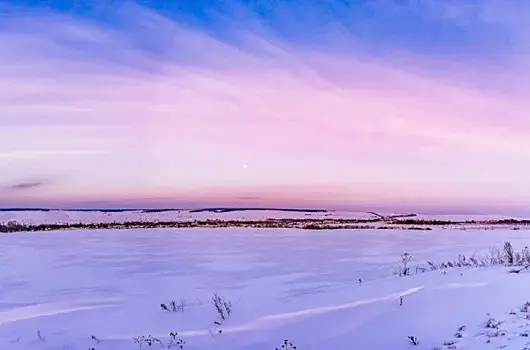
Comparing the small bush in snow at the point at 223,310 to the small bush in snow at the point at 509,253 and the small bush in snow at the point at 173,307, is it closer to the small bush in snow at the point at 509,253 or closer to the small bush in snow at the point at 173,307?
the small bush in snow at the point at 173,307

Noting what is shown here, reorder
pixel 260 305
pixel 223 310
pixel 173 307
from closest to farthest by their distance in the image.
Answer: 1. pixel 223 310
2. pixel 173 307
3. pixel 260 305

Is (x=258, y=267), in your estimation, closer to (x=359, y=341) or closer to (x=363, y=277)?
(x=363, y=277)

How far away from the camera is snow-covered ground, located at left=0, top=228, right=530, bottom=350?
7910 mm

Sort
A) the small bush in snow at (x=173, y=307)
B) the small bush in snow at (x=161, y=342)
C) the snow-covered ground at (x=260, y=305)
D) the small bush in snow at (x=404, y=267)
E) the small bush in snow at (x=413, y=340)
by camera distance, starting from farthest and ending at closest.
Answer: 1. the small bush in snow at (x=404, y=267)
2. the small bush in snow at (x=173, y=307)
3. the small bush in snow at (x=161, y=342)
4. the snow-covered ground at (x=260, y=305)
5. the small bush in snow at (x=413, y=340)

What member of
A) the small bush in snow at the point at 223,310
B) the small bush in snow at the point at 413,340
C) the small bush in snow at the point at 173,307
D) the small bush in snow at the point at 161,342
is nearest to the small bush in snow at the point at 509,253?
the small bush in snow at the point at 413,340

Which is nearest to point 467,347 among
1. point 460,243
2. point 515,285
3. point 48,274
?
A: point 515,285

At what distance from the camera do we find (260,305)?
10.9 m

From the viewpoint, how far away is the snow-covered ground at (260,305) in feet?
26.0

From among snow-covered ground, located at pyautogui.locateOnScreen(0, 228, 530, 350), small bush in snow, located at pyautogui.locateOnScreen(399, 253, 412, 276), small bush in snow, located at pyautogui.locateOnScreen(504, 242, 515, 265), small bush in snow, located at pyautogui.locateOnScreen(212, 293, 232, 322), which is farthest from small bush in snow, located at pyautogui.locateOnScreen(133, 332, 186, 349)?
small bush in snow, located at pyautogui.locateOnScreen(504, 242, 515, 265)

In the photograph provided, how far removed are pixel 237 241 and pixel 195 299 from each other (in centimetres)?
1597

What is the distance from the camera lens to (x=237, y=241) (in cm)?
2812

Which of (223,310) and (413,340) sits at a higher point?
(413,340)

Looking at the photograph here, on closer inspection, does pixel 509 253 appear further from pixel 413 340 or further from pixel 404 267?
pixel 413 340

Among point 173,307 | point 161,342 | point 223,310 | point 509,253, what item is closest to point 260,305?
point 223,310
